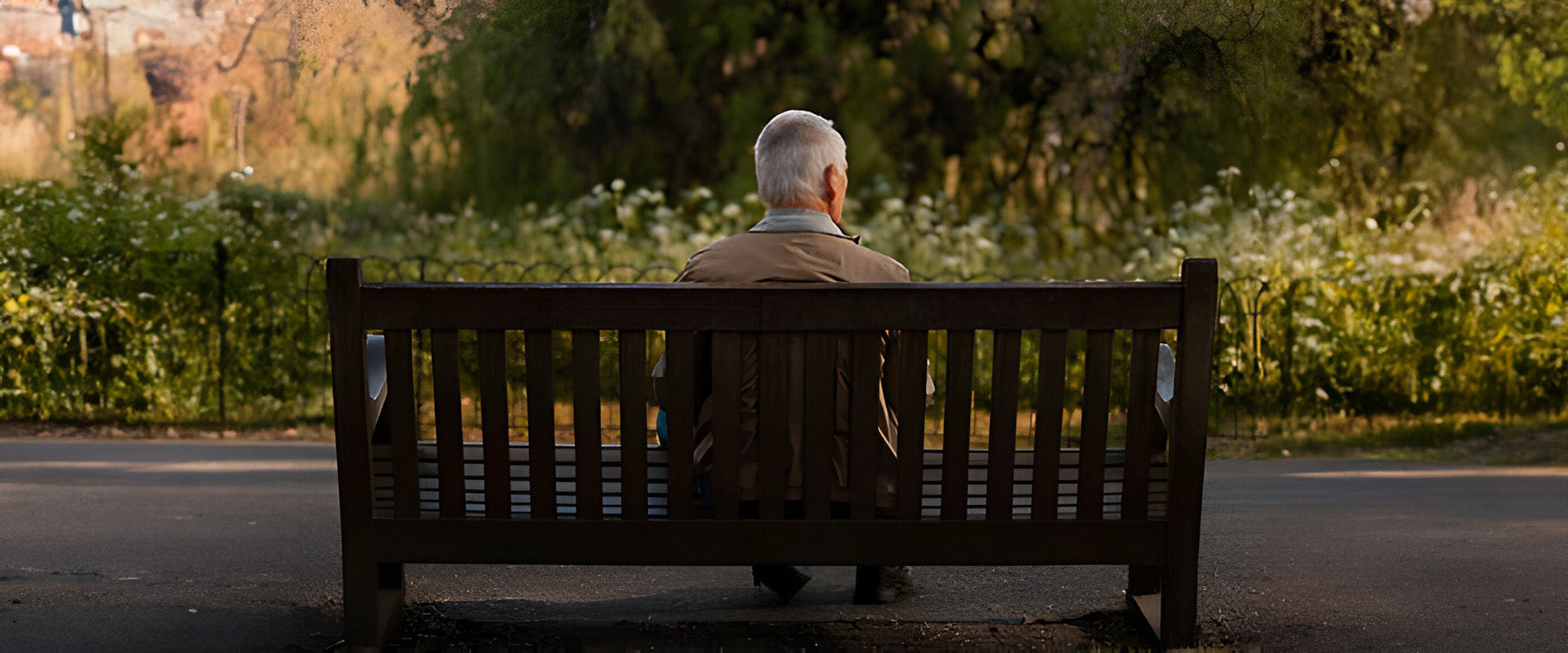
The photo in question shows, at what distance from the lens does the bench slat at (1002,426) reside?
3256 millimetres

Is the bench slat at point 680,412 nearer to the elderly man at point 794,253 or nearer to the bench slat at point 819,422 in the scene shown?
the elderly man at point 794,253

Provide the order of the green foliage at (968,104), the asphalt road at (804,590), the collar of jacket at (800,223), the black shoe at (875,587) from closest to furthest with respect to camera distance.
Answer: the collar of jacket at (800,223)
the asphalt road at (804,590)
the black shoe at (875,587)
the green foliage at (968,104)

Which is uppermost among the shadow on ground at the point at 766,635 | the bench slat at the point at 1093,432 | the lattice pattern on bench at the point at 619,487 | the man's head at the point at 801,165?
the man's head at the point at 801,165

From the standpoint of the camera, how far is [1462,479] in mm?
6270

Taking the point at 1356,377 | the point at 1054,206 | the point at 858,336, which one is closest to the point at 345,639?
the point at 858,336

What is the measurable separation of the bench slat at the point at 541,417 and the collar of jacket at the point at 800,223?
537mm

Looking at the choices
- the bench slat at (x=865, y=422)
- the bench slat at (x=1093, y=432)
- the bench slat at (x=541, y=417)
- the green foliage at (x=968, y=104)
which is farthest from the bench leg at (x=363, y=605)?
the green foliage at (x=968, y=104)

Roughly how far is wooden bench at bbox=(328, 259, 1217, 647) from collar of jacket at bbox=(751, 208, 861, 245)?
0.98 feet

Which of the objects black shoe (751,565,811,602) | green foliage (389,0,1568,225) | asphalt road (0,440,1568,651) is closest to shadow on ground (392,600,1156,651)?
asphalt road (0,440,1568,651)

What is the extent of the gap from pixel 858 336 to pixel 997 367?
0.93 ft

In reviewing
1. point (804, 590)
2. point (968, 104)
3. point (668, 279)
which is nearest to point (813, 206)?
point (804, 590)

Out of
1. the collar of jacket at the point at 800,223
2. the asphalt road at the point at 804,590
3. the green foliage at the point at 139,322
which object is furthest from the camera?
the green foliage at the point at 139,322

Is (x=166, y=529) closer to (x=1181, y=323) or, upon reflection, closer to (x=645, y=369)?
(x=645, y=369)

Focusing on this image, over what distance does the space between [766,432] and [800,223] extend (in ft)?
1.53
